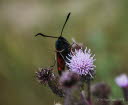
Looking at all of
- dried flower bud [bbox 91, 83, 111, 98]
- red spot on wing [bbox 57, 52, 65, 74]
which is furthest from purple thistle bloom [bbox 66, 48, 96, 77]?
dried flower bud [bbox 91, 83, 111, 98]

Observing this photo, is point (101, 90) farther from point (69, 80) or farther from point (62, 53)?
point (62, 53)

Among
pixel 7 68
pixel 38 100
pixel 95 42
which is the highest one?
pixel 95 42

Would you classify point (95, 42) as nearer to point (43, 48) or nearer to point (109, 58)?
point (109, 58)

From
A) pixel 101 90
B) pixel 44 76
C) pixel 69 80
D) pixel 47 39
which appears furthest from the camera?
pixel 47 39

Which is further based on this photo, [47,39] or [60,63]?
[47,39]

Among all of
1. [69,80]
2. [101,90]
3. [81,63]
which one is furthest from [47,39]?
[69,80]

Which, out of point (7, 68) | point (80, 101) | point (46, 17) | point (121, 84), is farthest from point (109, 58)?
point (80, 101)
